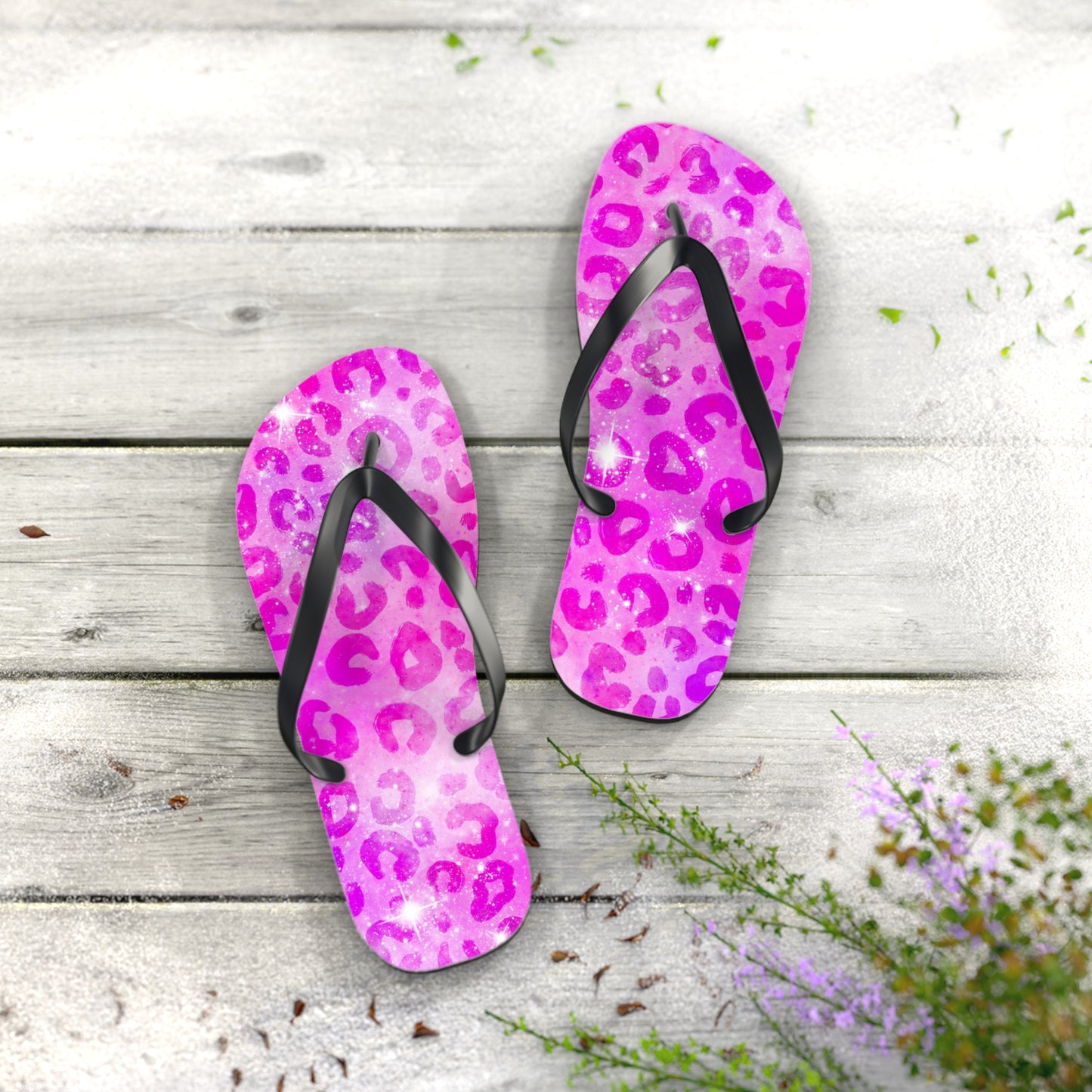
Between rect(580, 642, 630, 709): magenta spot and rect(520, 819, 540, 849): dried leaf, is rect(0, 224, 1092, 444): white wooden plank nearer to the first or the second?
rect(580, 642, 630, 709): magenta spot

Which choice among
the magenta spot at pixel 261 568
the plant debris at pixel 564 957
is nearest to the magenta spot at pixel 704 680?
the plant debris at pixel 564 957

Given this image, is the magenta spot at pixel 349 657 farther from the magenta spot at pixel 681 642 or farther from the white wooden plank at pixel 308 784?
the magenta spot at pixel 681 642

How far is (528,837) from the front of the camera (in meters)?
0.67

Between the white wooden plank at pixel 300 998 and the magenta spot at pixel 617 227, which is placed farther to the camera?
the magenta spot at pixel 617 227

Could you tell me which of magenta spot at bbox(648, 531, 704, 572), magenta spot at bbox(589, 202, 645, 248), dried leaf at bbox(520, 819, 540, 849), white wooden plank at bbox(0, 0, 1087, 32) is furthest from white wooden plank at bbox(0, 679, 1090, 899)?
white wooden plank at bbox(0, 0, 1087, 32)

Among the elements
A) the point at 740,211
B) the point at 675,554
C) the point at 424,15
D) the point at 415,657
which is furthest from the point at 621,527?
the point at 424,15

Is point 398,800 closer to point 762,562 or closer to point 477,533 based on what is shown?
point 477,533

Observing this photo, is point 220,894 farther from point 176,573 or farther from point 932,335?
point 932,335

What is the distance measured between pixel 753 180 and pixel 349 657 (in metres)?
0.56

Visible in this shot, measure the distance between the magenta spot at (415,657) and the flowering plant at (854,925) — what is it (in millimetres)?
133

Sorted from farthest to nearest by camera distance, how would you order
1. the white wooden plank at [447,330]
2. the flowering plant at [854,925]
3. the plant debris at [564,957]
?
the white wooden plank at [447,330] < the plant debris at [564,957] < the flowering plant at [854,925]

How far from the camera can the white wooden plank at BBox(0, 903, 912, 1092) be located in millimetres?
634

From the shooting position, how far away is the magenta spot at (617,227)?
0.76 m

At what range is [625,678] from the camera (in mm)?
689
